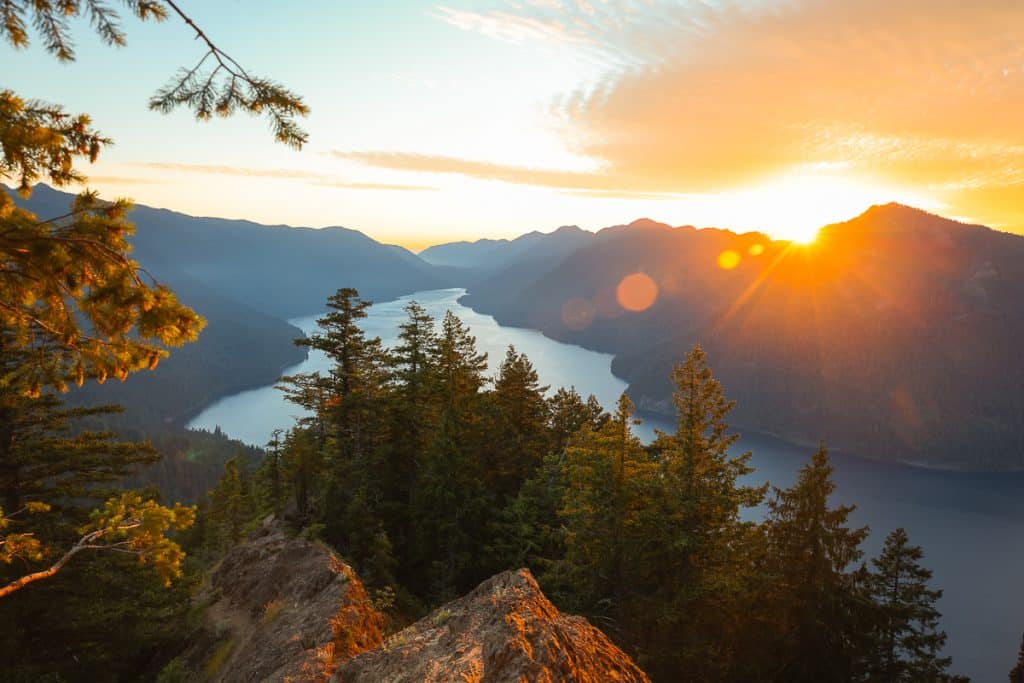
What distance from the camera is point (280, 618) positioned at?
46.8 ft

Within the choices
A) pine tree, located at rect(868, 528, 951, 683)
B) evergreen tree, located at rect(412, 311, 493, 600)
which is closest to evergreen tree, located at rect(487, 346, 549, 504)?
evergreen tree, located at rect(412, 311, 493, 600)

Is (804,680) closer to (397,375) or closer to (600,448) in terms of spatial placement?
(600,448)

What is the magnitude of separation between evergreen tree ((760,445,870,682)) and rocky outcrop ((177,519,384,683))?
Answer: 1593 centimetres

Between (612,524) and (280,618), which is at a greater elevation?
(612,524)

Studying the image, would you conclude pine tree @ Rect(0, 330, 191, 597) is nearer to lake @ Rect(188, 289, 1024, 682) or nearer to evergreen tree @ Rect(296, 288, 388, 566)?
evergreen tree @ Rect(296, 288, 388, 566)

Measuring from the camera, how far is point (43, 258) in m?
5.31

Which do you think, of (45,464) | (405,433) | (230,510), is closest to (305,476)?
(405,433)

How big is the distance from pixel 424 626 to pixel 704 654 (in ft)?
36.4

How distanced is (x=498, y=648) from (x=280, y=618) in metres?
9.59

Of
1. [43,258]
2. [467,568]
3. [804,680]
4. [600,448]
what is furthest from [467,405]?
[43,258]

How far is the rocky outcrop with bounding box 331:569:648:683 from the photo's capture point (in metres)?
7.54

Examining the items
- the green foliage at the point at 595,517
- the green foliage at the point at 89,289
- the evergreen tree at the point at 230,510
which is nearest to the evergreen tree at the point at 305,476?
the green foliage at the point at 595,517

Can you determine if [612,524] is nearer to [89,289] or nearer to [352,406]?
[352,406]

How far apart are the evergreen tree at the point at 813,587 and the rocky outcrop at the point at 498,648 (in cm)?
1420
